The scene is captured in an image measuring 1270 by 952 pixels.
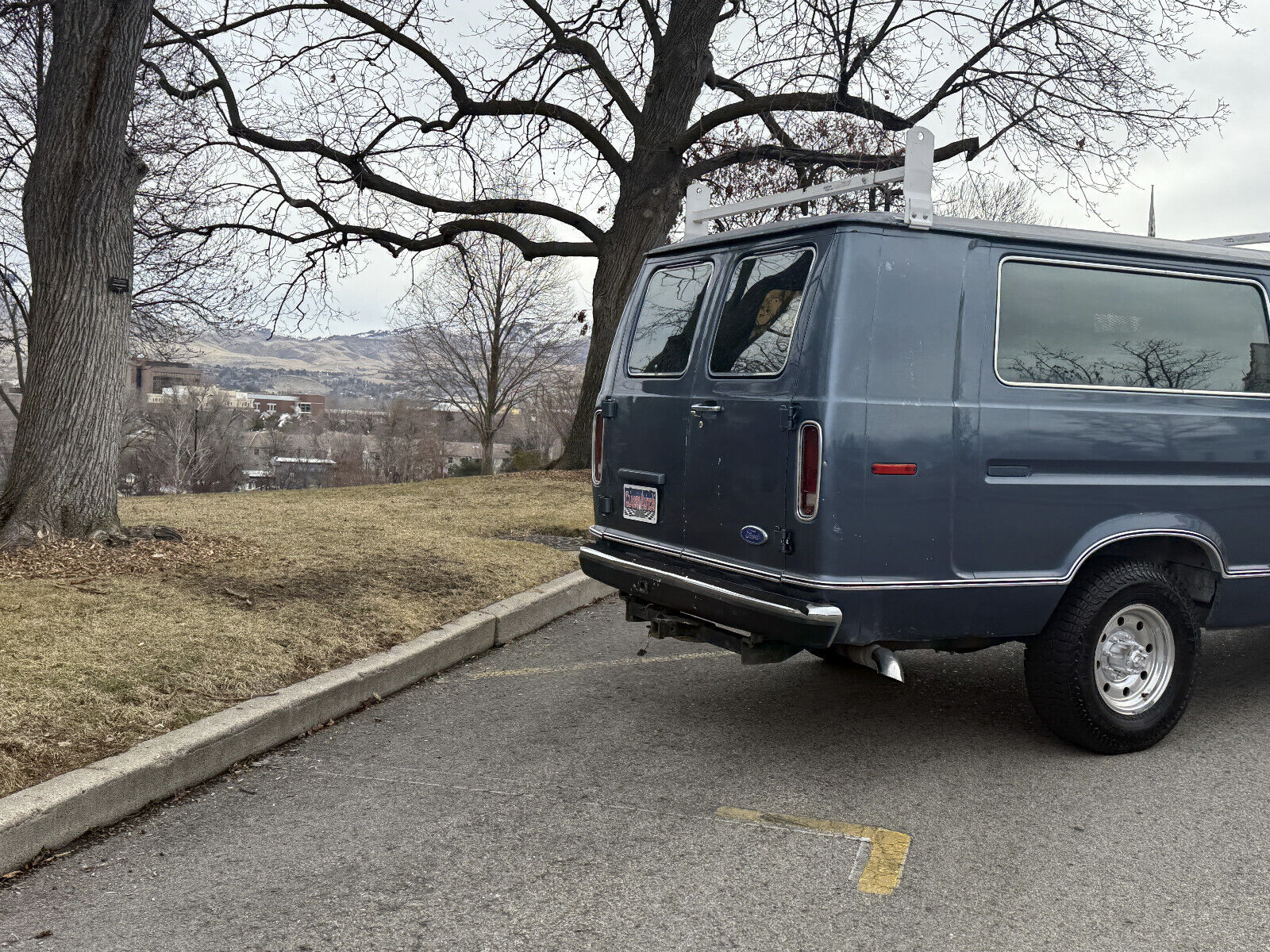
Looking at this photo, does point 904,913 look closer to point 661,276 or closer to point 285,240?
point 661,276

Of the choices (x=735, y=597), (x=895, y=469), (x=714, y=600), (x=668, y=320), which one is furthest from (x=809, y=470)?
(x=668, y=320)

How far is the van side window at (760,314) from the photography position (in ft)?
14.3

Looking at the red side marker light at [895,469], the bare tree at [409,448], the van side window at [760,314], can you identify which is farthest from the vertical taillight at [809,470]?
the bare tree at [409,448]

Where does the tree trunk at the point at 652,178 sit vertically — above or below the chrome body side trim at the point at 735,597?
above

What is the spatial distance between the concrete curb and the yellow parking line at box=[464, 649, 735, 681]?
0.33 m

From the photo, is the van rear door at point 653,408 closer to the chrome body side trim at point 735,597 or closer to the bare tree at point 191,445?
the chrome body side trim at point 735,597

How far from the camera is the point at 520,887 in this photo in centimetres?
327

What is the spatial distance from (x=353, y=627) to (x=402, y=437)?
6622 cm

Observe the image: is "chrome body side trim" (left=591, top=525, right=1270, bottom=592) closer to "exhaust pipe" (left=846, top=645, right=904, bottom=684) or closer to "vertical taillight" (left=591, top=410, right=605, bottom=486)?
"exhaust pipe" (left=846, top=645, right=904, bottom=684)

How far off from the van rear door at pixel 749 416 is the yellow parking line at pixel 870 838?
3.14 feet

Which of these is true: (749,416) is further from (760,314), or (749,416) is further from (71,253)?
(71,253)

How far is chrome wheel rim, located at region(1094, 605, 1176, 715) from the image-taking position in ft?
15.1

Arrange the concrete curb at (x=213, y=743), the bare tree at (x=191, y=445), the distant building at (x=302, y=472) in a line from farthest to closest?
the distant building at (x=302, y=472), the bare tree at (x=191, y=445), the concrete curb at (x=213, y=743)

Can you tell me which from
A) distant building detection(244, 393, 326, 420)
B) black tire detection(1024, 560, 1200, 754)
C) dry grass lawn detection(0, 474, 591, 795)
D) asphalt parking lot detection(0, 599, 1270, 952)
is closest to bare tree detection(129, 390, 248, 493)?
distant building detection(244, 393, 326, 420)
